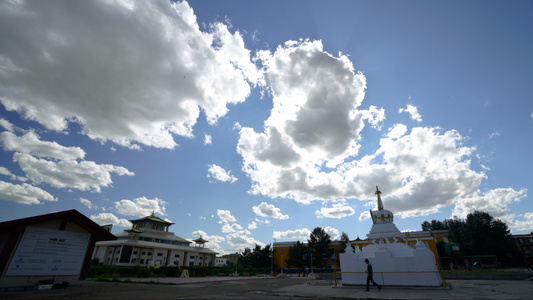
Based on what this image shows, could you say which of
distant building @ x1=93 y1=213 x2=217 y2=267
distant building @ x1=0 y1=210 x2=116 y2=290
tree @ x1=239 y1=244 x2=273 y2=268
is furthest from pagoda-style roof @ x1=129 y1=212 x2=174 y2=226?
distant building @ x1=0 y1=210 x2=116 y2=290

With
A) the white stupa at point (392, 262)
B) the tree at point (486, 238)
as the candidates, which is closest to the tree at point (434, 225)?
the tree at point (486, 238)

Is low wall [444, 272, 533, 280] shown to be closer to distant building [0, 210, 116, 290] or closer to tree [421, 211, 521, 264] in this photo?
tree [421, 211, 521, 264]

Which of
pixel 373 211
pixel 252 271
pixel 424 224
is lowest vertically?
pixel 252 271

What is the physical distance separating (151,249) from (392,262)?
4497cm

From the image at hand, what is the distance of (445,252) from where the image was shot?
145 ft

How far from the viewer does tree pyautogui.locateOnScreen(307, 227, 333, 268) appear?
177 feet

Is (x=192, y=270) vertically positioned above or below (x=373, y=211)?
below

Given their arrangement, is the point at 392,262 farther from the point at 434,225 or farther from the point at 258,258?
the point at 434,225

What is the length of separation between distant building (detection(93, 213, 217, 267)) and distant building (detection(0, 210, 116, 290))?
28.2 metres

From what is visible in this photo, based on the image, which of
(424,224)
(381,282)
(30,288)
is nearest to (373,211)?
(381,282)

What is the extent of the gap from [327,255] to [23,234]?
178 ft

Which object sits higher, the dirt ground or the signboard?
the signboard

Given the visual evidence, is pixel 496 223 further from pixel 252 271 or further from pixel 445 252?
pixel 252 271

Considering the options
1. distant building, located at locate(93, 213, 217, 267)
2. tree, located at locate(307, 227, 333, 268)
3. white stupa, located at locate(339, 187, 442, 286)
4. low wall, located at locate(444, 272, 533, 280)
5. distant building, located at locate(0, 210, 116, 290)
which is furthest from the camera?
tree, located at locate(307, 227, 333, 268)
